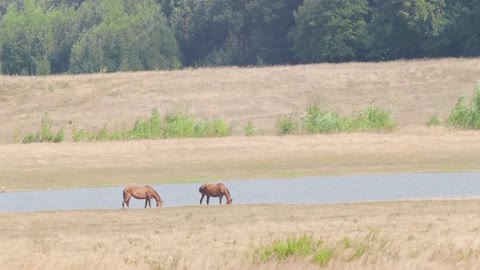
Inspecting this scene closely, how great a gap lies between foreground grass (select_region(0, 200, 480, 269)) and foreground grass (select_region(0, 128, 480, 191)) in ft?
29.1

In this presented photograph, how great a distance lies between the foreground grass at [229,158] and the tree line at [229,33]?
31623mm

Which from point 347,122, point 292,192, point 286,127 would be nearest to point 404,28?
point 347,122

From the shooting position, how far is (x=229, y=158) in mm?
37125

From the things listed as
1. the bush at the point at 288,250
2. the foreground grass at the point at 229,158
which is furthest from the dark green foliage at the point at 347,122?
the bush at the point at 288,250

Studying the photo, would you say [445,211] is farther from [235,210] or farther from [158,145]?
[158,145]

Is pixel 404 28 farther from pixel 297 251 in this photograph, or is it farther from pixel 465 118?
pixel 297 251

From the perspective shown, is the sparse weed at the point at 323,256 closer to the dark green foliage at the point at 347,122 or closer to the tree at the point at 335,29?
the dark green foliage at the point at 347,122

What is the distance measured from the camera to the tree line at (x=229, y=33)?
239ft

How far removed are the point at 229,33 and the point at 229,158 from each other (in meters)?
60.7

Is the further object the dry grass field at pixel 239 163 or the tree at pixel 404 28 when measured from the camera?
the tree at pixel 404 28

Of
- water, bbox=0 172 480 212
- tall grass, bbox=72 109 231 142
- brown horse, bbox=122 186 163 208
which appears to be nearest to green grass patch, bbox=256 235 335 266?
brown horse, bbox=122 186 163 208

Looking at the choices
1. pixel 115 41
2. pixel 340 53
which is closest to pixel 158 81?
pixel 340 53

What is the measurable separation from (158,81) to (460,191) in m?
38.3

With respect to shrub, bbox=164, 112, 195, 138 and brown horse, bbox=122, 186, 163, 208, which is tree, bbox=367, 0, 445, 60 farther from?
brown horse, bbox=122, 186, 163, 208
